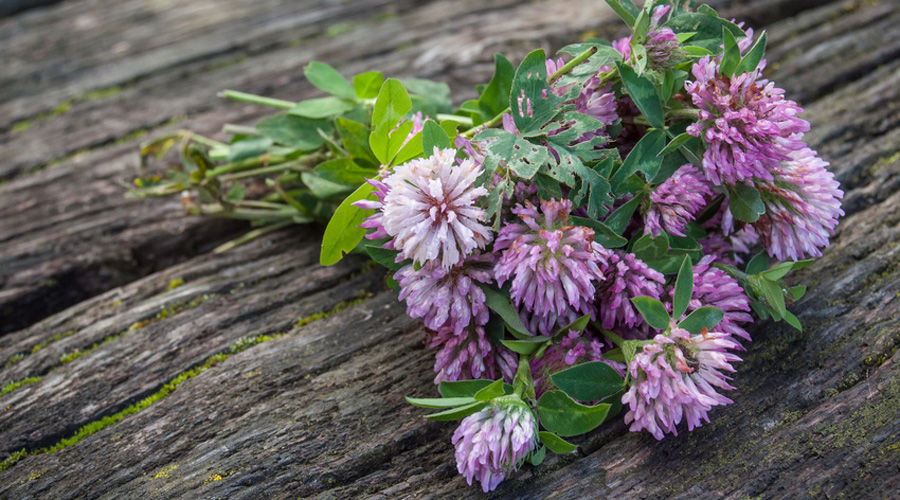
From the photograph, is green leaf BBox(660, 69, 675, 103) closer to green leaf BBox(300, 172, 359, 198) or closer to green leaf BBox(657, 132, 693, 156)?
green leaf BBox(657, 132, 693, 156)

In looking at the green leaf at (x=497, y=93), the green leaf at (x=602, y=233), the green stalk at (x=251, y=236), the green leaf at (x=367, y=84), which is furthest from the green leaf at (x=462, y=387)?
the green stalk at (x=251, y=236)

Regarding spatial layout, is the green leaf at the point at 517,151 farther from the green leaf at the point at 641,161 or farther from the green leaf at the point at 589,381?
the green leaf at the point at 589,381

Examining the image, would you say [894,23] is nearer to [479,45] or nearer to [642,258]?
[479,45]

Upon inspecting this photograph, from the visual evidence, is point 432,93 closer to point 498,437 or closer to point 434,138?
point 434,138

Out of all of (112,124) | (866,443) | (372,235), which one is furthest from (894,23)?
(112,124)

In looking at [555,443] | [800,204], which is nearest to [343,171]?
[555,443]

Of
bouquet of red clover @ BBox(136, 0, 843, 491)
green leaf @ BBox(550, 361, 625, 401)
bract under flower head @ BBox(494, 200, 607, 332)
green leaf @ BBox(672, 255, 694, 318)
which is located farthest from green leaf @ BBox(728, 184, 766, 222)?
green leaf @ BBox(550, 361, 625, 401)
